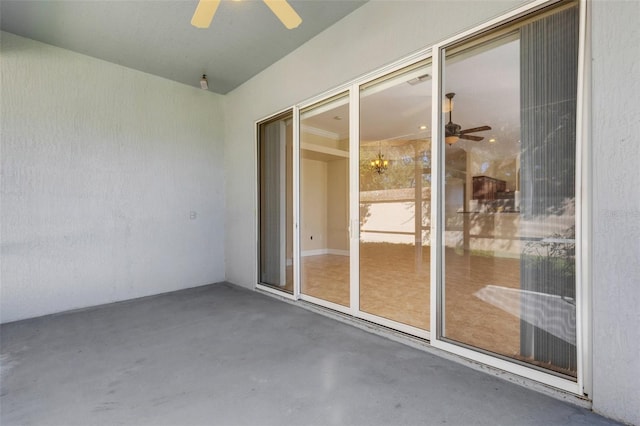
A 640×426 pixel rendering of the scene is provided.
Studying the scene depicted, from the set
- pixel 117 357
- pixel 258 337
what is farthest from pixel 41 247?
pixel 258 337

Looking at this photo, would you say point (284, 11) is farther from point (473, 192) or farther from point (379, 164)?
point (473, 192)

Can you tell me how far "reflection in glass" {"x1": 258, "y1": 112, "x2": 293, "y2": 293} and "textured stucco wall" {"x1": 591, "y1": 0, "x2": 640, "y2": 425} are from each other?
122 inches

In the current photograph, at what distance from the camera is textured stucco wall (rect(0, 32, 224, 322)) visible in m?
3.49

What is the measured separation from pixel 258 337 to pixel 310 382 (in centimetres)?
94

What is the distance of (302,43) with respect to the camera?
3.71m

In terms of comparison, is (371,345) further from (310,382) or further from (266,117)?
(266,117)

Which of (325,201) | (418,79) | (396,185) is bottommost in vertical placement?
(325,201)

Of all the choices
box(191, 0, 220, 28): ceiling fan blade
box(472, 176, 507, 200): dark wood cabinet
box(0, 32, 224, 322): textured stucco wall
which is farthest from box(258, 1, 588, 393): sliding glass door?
box(0, 32, 224, 322): textured stucco wall

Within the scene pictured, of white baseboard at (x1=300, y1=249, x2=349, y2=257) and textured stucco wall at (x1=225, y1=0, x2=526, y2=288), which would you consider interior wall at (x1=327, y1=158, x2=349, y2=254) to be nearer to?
white baseboard at (x1=300, y1=249, x2=349, y2=257)

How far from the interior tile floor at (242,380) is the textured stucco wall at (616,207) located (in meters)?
0.29

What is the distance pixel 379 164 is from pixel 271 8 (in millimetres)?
1827

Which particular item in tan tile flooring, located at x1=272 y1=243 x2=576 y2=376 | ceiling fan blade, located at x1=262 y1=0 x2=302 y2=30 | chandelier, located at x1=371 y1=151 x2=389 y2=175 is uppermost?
ceiling fan blade, located at x1=262 y1=0 x2=302 y2=30

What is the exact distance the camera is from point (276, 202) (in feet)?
Answer: 14.3

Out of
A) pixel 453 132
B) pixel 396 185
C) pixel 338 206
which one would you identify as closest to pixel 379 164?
pixel 396 185
